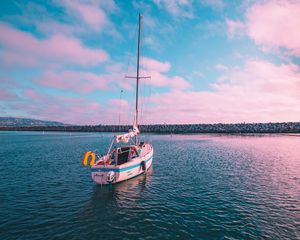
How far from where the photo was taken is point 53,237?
10.2 meters

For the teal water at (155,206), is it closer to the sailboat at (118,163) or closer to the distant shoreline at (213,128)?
the sailboat at (118,163)

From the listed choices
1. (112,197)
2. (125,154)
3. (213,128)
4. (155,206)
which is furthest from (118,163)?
(213,128)

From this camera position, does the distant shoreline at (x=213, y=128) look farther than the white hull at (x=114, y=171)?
Yes

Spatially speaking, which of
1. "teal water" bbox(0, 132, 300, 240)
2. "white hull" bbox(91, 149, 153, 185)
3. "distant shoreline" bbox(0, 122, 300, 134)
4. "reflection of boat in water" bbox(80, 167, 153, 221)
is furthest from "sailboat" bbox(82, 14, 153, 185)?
"distant shoreline" bbox(0, 122, 300, 134)

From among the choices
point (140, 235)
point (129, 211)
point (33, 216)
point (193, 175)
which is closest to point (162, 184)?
point (193, 175)

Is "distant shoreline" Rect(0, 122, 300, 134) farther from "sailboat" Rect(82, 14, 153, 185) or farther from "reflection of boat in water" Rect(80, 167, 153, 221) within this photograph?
"reflection of boat in water" Rect(80, 167, 153, 221)

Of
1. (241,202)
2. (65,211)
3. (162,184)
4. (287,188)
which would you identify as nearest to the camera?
(65,211)

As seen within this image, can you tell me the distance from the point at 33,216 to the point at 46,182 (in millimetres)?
8211

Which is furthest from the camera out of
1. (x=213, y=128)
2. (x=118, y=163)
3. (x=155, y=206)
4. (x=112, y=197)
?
(x=213, y=128)

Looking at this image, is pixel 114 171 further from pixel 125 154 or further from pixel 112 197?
pixel 125 154

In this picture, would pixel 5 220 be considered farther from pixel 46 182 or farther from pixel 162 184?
pixel 162 184

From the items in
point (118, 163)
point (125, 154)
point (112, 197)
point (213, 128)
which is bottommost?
point (112, 197)

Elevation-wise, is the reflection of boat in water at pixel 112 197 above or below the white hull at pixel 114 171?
below

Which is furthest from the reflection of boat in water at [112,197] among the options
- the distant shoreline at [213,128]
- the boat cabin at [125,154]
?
the distant shoreline at [213,128]
